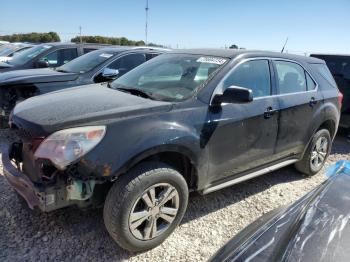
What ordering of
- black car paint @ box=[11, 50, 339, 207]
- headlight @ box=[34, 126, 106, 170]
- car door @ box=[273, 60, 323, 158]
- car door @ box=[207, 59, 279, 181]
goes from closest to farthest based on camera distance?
headlight @ box=[34, 126, 106, 170]
black car paint @ box=[11, 50, 339, 207]
car door @ box=[207, 59, 279, 181]
car door @ box=[273, 60, 323, 158]

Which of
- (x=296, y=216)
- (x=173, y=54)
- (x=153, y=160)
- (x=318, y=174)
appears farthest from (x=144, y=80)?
(x=318, y=174)

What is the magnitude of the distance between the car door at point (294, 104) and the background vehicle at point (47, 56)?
5597 millimetres

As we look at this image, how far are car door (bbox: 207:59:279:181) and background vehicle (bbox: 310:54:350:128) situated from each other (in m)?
3.53

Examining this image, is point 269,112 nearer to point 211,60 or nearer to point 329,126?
point 211,60

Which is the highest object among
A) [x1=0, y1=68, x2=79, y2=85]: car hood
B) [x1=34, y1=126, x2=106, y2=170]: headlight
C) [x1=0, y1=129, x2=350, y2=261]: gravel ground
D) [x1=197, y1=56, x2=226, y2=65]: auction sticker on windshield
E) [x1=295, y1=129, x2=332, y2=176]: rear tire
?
[x1=197, y1=56, x2=226, y2=65]: auction sticker on windshield

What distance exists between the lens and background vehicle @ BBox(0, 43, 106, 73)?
A: 7.85 metres

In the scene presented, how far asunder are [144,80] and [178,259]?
6.26ft

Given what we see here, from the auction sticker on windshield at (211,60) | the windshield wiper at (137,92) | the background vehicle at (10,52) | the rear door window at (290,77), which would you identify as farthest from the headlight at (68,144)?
the background vehicle at (10,52)

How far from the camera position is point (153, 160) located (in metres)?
2.92

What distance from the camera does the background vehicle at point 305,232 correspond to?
1.45m

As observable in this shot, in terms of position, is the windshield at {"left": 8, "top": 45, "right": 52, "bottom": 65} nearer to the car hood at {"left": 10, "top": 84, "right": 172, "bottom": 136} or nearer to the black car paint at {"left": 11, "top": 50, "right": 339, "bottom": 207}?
the black car paint at {"left": 11, "top": 50, "right": 339, "bottom": 207}

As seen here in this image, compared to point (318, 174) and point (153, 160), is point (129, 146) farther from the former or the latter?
point (318, 174)

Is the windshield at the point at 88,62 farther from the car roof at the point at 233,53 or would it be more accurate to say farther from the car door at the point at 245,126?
the car door at the point at 245,126

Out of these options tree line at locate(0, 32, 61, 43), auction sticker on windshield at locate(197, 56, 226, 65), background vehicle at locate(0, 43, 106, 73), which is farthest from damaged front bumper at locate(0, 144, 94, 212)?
tree line at locate(0, 32, 61, 43)
